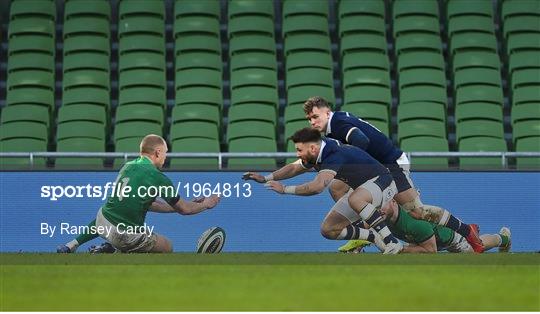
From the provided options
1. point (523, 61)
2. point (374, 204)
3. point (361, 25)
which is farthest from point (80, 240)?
point (523, 61)

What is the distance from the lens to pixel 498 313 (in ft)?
25.0

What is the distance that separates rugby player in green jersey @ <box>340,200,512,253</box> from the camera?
12.4m

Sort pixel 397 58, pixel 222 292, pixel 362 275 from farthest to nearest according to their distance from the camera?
pixel 397 58, pixel 362 275, pixel 222 292

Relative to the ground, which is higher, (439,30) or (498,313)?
(439,30)

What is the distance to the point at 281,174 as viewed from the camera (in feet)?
41.7

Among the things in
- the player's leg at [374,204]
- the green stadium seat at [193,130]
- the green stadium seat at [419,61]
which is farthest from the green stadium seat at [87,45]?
the player's leg at [374,204]

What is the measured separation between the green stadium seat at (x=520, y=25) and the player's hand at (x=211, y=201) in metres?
7.29

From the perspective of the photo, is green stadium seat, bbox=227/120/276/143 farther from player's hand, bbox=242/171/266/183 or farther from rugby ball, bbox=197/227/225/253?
rugby ball, bbox=197/227/225/253

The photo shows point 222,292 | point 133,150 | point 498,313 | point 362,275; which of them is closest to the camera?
point 498,313

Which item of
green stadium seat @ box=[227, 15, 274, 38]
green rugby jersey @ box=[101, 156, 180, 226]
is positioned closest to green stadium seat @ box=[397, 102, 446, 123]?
green stadium seat @ box=[227, 15, 274, 38]

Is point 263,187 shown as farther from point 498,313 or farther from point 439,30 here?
point 439,30

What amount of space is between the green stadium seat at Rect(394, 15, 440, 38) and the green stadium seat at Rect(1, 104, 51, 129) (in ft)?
17.0

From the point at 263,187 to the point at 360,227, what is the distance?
3.49 ft

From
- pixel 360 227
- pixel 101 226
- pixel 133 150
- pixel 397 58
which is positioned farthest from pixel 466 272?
pixel 397 58
